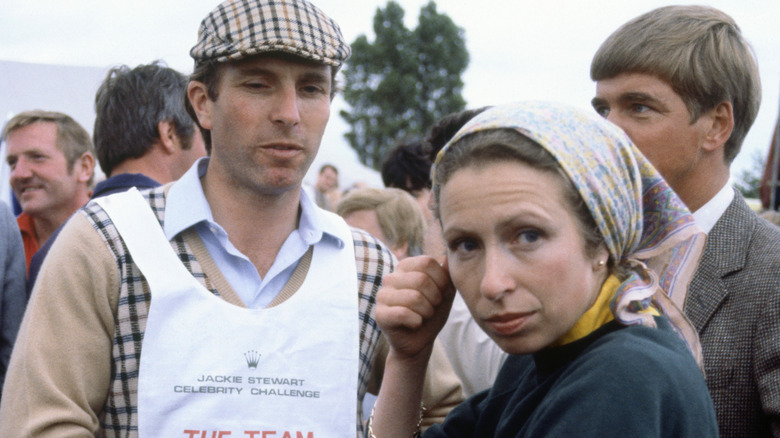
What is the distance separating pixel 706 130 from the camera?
2.25 metres

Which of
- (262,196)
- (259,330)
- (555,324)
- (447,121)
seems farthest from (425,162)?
(555,324)

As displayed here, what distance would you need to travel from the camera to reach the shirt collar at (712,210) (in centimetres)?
223

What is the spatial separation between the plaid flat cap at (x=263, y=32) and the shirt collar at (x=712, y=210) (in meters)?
1.20

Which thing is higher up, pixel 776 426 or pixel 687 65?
pixel 687 65

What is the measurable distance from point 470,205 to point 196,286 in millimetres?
972

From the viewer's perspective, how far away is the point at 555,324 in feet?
4.59

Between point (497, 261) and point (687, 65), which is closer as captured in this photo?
point (497, 261)

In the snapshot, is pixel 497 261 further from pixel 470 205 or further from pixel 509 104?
pixel 509 104

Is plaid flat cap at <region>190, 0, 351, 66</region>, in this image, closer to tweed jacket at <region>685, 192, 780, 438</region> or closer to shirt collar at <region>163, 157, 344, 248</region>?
shirt collar at <region>163, 157, 344, 248</region>

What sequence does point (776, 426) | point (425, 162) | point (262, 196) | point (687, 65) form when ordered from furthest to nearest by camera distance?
point (425, 162) < point (262, 196) < point (687, 65) < point (776, 426)

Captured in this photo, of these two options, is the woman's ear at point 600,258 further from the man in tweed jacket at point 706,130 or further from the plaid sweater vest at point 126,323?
the plaid sweater vest at point 126,323

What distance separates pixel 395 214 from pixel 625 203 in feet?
9.05

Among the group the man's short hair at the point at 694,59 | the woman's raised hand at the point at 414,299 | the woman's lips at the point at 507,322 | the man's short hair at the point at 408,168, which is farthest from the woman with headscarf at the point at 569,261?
the man's short hair at the point at 408,168

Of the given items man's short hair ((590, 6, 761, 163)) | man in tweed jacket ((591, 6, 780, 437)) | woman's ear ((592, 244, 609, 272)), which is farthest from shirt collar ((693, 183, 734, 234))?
woman's ear ((592, 244, 609, 272))
